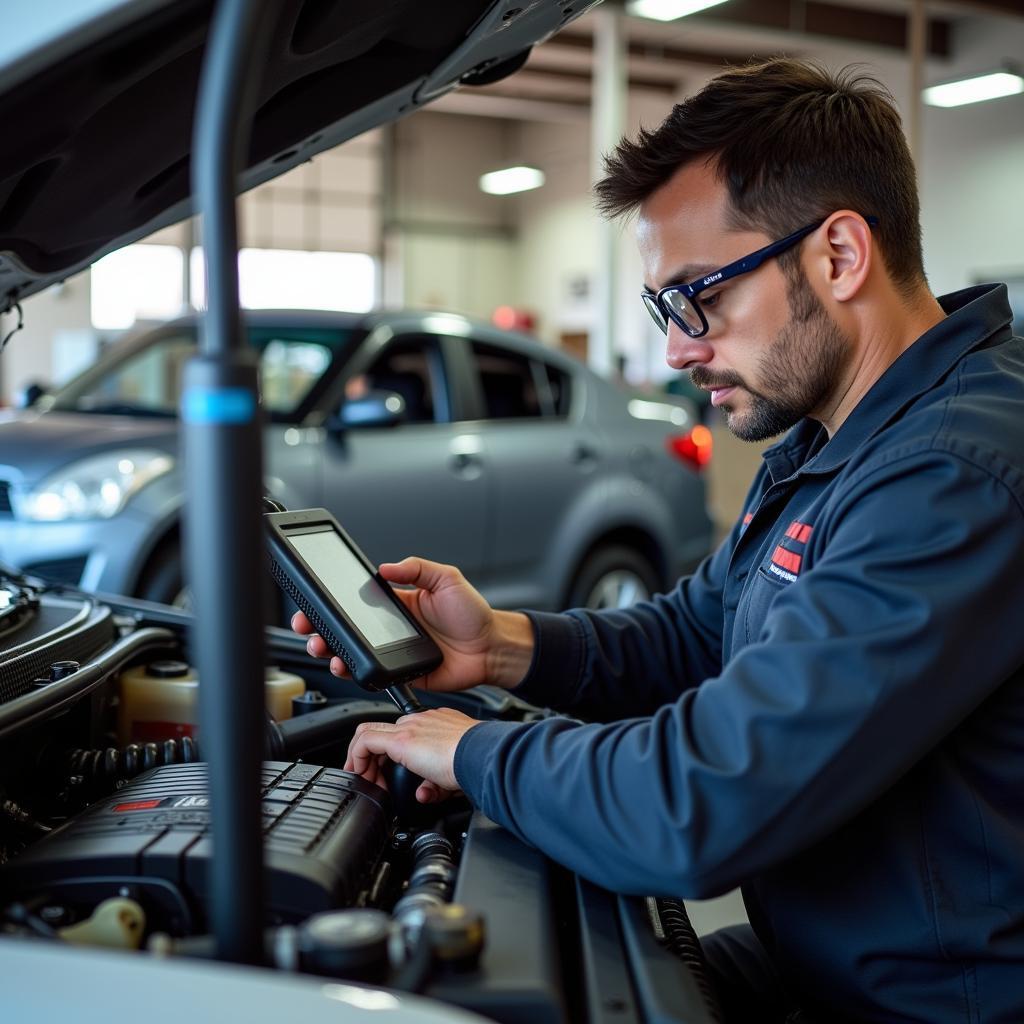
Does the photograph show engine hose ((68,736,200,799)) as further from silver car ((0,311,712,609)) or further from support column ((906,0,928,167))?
support column ((906,0,928,167))

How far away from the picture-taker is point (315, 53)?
4.42 ft

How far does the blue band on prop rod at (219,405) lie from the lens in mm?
726

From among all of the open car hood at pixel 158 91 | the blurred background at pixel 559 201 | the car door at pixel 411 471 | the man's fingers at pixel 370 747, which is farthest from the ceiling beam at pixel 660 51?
the man's fingers at pixel 370 747

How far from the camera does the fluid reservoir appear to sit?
172 centimetres

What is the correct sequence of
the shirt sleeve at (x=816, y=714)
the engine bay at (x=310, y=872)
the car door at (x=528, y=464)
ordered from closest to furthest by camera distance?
the engine bay at (x=310, y=872) → the shirt sleeve at (x=816, y=714) → the car door at (x=528, y=464)

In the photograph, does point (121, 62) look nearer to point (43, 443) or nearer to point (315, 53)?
point (315, 53)

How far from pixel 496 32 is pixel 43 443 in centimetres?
287

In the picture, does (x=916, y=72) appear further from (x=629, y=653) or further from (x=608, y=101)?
(x=629, y=653)

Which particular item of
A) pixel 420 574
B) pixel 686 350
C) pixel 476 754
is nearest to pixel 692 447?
pixel 420 574

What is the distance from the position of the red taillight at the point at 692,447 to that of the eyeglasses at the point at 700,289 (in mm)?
3968

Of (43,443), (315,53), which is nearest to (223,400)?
(315,53)

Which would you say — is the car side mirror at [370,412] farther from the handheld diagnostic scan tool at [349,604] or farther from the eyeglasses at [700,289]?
the eyeglasses at [700,289]

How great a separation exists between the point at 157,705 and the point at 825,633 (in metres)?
1.05

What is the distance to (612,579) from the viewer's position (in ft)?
17.0
